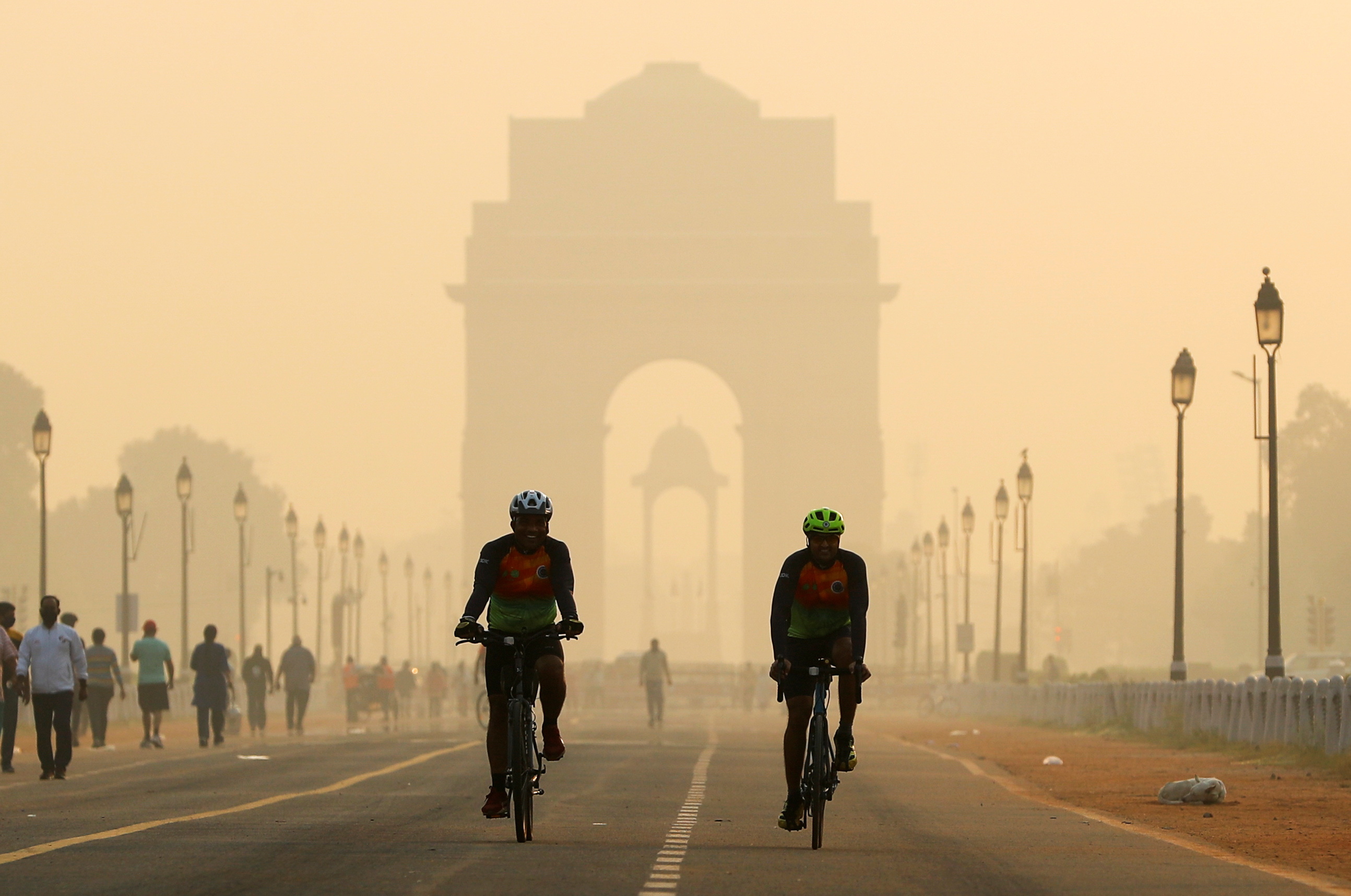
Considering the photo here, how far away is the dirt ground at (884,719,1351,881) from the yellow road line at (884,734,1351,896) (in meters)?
0.12

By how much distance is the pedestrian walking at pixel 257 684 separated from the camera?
3653 centimetres

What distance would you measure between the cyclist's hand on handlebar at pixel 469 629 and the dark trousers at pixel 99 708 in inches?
741

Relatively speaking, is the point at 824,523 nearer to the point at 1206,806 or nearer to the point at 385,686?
the point at 1206,806

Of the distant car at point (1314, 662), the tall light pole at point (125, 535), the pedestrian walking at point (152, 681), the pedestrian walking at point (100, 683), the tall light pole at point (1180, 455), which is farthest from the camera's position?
the distant car at point (1314, 662)

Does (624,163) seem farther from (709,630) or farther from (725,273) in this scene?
(709,630)

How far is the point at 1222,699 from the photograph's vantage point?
1102 inches

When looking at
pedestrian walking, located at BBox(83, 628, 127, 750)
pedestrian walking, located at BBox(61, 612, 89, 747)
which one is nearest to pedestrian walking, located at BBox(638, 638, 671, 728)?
pedestrian walking, located at BBox(61, 612, 89, 747)

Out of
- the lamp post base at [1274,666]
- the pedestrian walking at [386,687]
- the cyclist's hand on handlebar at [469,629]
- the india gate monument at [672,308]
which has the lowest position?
the pedestrian walking at [386,687]

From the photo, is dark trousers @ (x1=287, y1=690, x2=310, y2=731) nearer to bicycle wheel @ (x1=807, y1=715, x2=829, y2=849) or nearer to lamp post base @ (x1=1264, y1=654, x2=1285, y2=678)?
lamp post base @ (x1=1264, y1=654, x2=1285, y2=678)

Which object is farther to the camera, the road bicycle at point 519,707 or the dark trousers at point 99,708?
the dark trousers at point 99,708

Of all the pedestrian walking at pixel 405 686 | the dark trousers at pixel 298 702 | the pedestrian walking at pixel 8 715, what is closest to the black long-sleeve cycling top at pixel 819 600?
the pedestrian walking at pixel 8 715

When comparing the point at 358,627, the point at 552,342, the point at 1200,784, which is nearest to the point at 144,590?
the point at 552,342

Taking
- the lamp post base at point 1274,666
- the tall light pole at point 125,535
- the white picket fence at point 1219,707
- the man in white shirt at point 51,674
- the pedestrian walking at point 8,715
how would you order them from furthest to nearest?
the tall light pole at point 125,535
the lamp post base at point 1274,666
the white picket fence at point 1219,707
the pedestrian walking at point 8,715
the man in white shirt at point 51,674

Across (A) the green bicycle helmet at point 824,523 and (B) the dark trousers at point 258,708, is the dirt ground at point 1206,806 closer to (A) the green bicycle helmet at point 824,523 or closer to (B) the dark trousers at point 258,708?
(A) the green bicycle helmet at point 824,523
